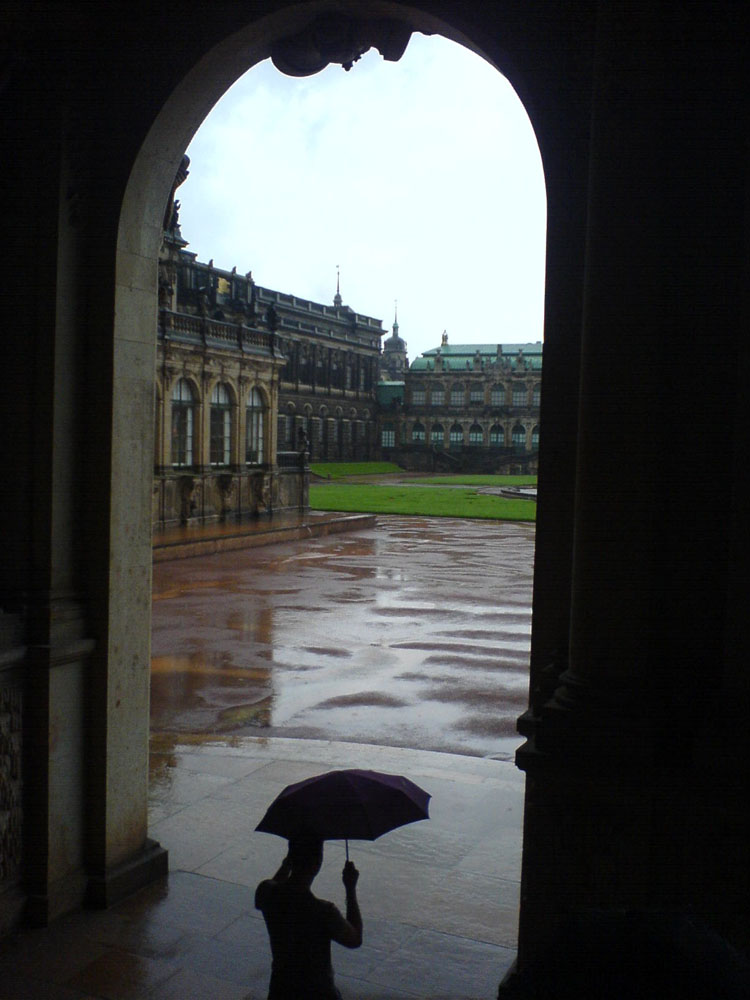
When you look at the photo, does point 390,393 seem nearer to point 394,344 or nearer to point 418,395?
point 418,395

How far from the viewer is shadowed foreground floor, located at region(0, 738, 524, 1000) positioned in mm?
4098

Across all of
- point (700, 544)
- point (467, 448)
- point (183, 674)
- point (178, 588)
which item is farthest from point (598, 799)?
point (467, 448)

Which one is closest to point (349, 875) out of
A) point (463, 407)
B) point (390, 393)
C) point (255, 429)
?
point (255, 429)

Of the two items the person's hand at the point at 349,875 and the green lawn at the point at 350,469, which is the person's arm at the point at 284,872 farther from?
the green lawn at the point at 350,469

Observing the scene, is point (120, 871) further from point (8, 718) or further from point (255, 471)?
point (255, 471)

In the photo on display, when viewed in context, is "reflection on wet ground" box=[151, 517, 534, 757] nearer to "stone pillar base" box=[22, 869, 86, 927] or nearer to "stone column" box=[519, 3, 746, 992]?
"stone pillar base" box=[22, 869, 86, 927]

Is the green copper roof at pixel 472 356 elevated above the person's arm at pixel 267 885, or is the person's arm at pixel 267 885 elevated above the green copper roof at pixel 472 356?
the green copper roof at pixel 472 356

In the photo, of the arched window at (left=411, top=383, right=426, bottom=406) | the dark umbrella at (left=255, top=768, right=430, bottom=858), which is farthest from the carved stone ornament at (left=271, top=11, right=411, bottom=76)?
the arched window at (left=411, top=383, right=426, bottom=406)

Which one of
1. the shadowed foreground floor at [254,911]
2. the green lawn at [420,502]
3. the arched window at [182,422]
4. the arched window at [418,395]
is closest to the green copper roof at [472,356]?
the arched window at [418,395]

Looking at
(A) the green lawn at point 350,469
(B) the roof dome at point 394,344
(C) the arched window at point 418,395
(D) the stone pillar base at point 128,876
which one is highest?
(B) the roof dome at point 394,344

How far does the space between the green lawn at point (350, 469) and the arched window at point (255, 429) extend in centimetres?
3090

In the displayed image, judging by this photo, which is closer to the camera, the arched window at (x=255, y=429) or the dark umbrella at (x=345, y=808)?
the dark umbrella at (x=345, y=808)

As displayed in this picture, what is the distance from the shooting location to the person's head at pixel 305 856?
119 inches

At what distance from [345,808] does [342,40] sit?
3570 mm
